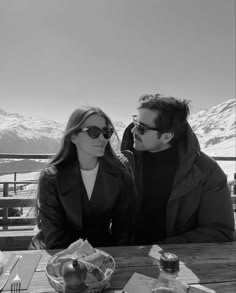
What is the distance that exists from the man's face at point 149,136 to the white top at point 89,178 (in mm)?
406

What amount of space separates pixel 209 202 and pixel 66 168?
106cm

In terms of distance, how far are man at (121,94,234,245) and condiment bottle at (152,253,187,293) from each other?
23.9 inches

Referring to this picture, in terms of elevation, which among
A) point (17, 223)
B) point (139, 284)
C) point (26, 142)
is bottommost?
point (17, 223)

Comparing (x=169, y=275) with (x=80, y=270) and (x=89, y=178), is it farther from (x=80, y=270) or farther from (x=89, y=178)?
(x=89, y=178)

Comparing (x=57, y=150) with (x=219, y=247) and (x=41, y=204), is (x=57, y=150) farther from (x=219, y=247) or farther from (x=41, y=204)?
(x=219, y=247)

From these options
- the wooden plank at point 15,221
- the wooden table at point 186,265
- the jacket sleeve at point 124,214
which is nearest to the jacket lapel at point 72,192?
the jacket sleeve at point 124,214

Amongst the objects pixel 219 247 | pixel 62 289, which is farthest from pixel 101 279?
pixel 219 247

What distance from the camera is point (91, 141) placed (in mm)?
1784

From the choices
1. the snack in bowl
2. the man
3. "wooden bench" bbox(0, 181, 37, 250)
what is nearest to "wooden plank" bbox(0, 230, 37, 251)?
"wooden bench" bbox(0, 181, 37, 250)

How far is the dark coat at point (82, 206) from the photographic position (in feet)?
5.09

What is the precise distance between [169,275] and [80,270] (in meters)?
0.31

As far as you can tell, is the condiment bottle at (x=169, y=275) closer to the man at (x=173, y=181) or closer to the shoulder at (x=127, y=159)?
the man at (x=173, y=181)

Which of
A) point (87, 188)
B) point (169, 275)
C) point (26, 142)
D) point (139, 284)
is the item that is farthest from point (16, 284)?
point (26, 142)

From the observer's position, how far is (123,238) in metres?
1.73
